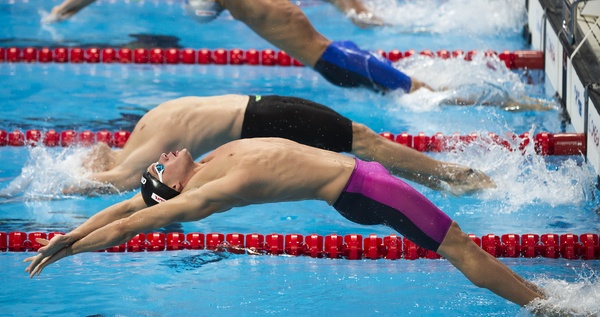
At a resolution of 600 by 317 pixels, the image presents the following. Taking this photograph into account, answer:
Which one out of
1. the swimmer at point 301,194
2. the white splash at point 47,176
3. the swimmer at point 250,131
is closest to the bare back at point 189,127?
the swimmer at point 250,131

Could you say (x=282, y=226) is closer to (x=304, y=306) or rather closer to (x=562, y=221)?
Answer: (x=304, y=306)

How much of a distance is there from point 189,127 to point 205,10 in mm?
1346

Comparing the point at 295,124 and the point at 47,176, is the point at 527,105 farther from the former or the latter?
the point at 47,176

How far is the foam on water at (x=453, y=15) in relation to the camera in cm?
762

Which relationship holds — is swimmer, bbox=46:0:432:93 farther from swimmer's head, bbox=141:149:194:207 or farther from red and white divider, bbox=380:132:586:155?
swimmer's head, bbox=141:149:194:207

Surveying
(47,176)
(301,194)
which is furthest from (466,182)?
(47,176)

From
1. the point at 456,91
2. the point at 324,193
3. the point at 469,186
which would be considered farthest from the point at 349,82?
the point at 324,193

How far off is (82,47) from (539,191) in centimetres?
370

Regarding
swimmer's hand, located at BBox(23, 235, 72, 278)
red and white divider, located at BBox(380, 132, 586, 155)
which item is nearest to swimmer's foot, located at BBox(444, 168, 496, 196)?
red and white divider, located at BBox(380, 132, 586, 155)

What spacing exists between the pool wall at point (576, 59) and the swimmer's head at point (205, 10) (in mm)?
1926

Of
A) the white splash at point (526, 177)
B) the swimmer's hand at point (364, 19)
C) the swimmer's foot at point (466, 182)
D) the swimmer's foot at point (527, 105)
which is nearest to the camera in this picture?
the swimmer's foot at point (466, 182)

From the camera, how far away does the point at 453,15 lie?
26.1 ft

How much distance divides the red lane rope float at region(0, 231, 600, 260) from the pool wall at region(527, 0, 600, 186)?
0.78m

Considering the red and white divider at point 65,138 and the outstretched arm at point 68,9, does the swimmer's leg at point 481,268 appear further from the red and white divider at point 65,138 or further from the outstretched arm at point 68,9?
the outstretched arm at point 68,9
